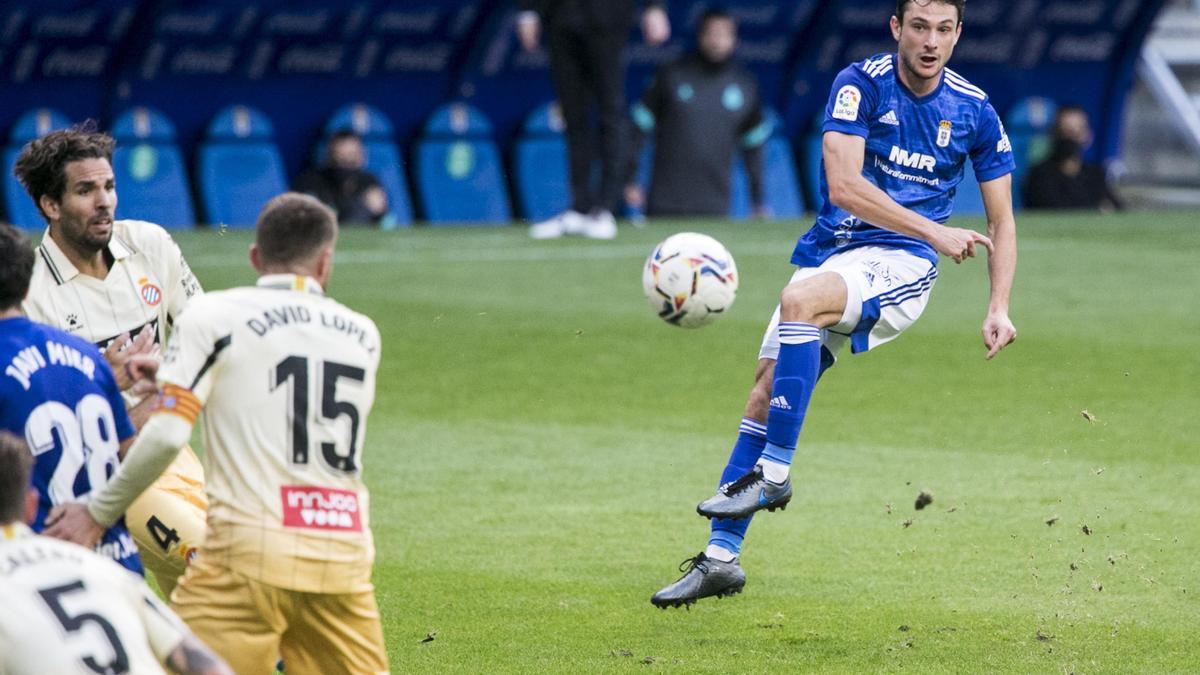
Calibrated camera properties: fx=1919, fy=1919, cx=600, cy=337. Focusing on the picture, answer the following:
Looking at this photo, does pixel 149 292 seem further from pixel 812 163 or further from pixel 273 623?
pixel 812 163

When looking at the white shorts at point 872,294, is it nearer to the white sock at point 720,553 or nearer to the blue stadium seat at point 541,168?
the white sock at point 720,553

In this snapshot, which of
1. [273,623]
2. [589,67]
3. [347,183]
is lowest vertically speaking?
[347,183]

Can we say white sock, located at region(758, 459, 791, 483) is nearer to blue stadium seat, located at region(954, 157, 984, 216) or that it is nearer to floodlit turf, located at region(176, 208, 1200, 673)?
floodlit turf, located at region(176, 208, 1200, 673)

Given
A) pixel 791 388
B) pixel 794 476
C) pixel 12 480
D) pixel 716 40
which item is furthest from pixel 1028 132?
pixel 12 480

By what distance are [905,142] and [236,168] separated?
40.0 feet

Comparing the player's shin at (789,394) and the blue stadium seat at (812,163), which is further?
the blue stadium seat at (812,163)

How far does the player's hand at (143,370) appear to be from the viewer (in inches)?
176

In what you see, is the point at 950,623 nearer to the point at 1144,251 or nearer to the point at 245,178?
the point at 1144,251

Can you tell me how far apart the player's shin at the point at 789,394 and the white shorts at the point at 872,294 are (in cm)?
22

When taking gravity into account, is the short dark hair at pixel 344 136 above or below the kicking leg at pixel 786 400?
below

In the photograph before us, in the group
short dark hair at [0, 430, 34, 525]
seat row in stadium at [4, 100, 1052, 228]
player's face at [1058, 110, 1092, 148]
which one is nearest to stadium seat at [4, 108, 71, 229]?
seat row in stadium at [4, 100, 1052, 228]

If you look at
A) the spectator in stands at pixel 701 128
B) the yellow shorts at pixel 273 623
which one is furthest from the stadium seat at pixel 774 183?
the yellow shorts at pixel 273 623

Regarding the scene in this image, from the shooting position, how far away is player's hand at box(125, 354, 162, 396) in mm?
4480

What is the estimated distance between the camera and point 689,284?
7168 mm
